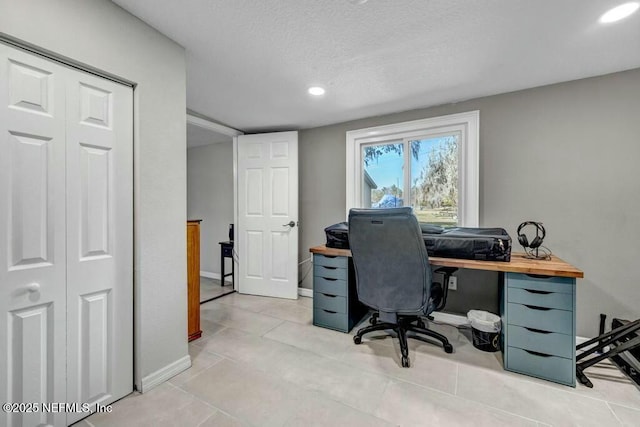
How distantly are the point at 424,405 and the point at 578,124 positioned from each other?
8.11ft

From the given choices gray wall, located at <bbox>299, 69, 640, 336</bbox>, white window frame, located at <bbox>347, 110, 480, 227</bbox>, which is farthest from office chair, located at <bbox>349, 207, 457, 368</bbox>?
gray wall, located at <bbox>299, 69, 640, 336</bbox>

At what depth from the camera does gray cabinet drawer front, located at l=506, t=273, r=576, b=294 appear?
5.39ft

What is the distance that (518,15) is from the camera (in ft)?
4.77

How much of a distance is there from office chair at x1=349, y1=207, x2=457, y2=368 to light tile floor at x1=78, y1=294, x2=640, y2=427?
230 millimetres

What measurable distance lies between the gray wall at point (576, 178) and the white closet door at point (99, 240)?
9.04ft

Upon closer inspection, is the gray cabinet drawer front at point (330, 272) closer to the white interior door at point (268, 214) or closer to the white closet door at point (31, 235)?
the white interior door at point (268, 214)

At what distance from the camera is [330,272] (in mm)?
2490

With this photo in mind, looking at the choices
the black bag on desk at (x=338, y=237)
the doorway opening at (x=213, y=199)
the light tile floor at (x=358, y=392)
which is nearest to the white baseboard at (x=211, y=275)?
the doorway opening at (x=213, y=199)

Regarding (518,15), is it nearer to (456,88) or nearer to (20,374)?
(456,88)

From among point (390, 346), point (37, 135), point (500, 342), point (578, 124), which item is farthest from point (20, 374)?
point (578, 124)

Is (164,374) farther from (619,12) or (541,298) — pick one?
(619,12)

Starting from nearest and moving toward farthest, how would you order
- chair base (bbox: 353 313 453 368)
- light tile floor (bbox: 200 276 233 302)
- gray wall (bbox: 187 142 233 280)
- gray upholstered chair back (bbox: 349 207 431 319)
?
gray upholstered chair back (bbox: 349 207 431 319) < chair base (bbox: 353 313 453 368) < light tile floor (bbox: 200 276 233 302) < gray wall (bbox: 187 142 233 280)

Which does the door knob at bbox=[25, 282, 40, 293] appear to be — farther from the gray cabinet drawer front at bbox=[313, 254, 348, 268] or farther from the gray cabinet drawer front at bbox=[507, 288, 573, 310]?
the gray cabinet drawer front at bbox=[507, 288, 573, 310]

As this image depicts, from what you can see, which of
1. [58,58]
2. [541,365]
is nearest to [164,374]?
[58,58]
